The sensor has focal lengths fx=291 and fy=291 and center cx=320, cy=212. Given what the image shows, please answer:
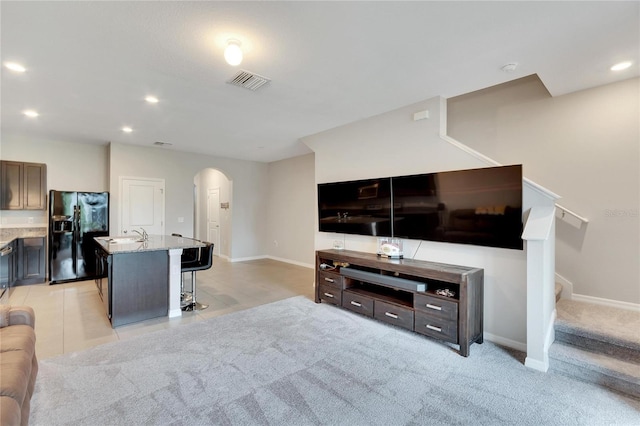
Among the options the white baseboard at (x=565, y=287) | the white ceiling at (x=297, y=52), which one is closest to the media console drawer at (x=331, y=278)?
the white ceiling at (x=297, y=52)

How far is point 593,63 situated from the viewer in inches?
104

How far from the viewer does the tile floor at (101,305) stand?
3.10 meters

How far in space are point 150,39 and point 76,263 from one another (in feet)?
16.3

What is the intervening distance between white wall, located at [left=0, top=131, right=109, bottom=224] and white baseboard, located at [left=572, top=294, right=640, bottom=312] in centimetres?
816

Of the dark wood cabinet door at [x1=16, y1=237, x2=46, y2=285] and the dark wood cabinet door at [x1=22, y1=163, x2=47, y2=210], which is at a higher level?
the dark wood cabinet door at [x1=22, y1=163, x2=47, y2=210]

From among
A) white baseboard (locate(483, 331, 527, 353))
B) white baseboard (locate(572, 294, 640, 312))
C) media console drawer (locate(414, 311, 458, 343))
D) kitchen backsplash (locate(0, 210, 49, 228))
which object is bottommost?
white baseboard (locate(483, 331, 527, 353))

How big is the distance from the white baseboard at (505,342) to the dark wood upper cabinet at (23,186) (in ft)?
24.7

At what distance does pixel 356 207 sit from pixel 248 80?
85.6 inches

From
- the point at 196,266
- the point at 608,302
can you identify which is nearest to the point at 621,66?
the point at 608,302

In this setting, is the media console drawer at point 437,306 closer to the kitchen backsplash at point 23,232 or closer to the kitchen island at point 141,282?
the kitchen island at point 141,282

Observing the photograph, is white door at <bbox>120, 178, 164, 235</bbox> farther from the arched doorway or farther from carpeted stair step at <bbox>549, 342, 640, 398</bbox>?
carpeted stair step at <bbox>549, 342, 640, 398</bbox>

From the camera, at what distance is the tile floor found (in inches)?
122

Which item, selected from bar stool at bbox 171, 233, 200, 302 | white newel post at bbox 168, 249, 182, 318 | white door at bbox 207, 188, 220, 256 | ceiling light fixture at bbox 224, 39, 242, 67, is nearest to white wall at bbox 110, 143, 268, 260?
white door at bbox 207, 188, 220, 256

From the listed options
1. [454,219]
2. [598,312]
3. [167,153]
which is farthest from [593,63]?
[167,153]
